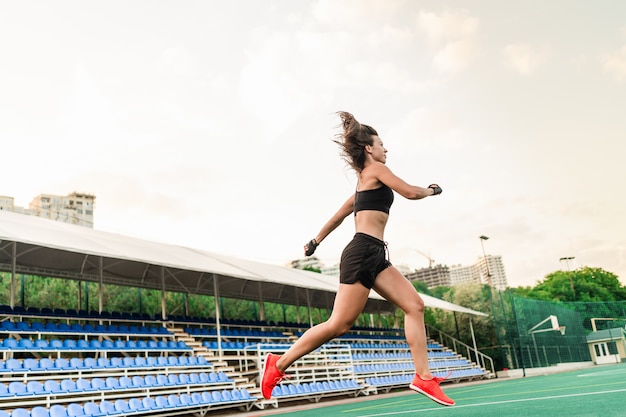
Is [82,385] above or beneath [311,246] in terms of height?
beneath

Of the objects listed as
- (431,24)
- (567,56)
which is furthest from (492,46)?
(431,24)

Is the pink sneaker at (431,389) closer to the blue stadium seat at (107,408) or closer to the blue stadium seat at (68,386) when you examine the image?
the blue stadium seat at (107,408)

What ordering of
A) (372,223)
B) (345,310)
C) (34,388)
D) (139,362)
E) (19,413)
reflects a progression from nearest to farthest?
1. (345,310)
2. (372,223)
3. (19,413)
4. (34,388)
5. (139,362)

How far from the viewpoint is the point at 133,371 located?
1273 cm

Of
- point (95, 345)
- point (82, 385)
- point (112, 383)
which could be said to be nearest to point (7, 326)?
point (95, 345)

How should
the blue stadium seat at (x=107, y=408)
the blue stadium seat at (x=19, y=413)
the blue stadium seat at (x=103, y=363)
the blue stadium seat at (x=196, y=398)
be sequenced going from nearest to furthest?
the blue stadium seat at (x=19, y=413) → the blue stadium seat at (x=107, y=408) → the blue stadium seat at (x=103, y=363) → the blue stadium seat at (x=196, y=398)

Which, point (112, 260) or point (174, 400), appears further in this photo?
point (112, 260)

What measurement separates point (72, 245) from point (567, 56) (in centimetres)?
1401

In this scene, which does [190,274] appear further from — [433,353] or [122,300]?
[122,300]

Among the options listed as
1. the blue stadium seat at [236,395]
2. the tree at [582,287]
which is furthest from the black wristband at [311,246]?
the tree at [582,287]

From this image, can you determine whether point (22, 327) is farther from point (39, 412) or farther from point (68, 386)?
point (39, 412)

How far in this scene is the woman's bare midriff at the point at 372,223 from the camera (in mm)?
3133

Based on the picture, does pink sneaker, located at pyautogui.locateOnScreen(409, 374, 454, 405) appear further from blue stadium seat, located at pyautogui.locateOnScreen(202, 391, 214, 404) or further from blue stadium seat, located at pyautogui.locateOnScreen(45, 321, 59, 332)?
blue stadium seat, located at pyautogui.locateOnScreen(45, 321, 59, 332)

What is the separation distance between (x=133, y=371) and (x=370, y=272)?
1134cm
